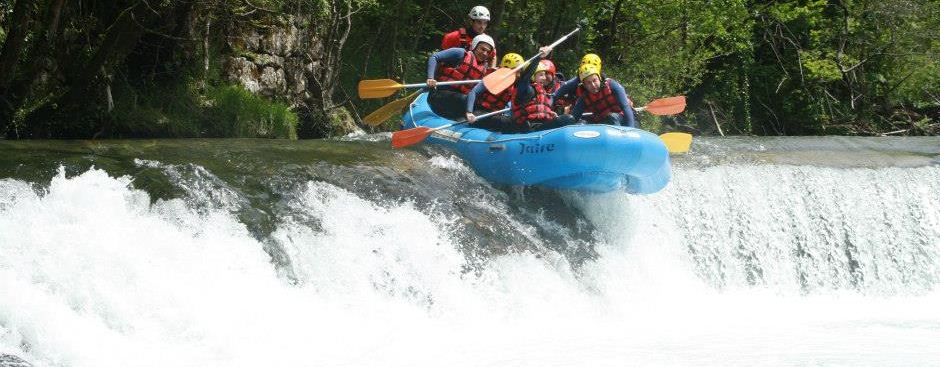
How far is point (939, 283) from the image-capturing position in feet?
30.0

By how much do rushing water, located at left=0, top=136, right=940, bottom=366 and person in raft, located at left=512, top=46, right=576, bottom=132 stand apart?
555mm

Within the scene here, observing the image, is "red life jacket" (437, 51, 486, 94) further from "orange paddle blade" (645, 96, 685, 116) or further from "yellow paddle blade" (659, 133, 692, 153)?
"yellow paddle blade" (659, 133, 692, 153)

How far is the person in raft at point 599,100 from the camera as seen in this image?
27.9 feet

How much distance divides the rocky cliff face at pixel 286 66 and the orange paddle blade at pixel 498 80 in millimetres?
3019

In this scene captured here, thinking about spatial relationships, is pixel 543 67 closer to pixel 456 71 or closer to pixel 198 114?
pixel 456 71

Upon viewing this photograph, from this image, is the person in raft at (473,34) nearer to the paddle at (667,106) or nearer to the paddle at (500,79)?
the paddle at (500,79)

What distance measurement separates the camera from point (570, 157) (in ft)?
25.2

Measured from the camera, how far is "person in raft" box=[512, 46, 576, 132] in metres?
8.45

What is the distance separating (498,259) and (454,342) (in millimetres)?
1328

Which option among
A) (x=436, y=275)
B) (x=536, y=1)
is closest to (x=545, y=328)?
(x=436, y=275)

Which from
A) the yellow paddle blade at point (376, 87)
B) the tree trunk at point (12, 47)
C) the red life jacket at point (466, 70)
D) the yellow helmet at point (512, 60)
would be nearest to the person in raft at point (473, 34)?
the red life jacket at point (466, 70)

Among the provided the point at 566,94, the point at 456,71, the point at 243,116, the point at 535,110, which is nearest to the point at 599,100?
the point at 566,94

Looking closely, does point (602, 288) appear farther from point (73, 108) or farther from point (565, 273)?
point (73, 108)

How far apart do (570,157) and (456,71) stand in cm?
219
